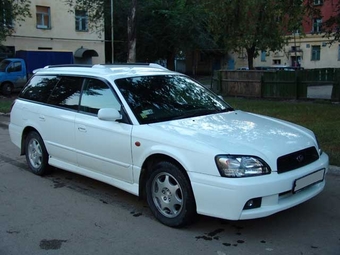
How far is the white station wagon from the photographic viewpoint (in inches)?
146

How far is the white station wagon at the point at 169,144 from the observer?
372cm

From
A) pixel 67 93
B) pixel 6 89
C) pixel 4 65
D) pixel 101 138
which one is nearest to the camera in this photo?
pixel 101 138

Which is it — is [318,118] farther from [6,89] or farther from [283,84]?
[6,89]

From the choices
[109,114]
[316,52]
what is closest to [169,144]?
[109,114]

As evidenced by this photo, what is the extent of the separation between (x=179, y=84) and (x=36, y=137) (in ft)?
7.81

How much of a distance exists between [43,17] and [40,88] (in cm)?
2826

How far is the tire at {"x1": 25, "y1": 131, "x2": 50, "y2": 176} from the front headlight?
3.20 meters

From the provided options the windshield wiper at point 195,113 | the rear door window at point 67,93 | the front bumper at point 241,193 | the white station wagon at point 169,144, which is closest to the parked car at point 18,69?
the white station wagon at point 169,144

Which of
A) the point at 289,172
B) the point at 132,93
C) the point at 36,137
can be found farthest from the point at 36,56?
the point at 289,172

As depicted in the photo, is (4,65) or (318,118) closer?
(318,118)

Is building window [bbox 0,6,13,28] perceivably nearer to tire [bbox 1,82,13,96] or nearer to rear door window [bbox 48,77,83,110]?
tire [bbox 1,82,13,96]

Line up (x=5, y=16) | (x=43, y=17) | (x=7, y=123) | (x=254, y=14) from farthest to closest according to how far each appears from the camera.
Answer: (x=43, y=17) < (x=5, y=16) < (x=254, y=14) < (x=7, y=123)

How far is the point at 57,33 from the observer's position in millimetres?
32781

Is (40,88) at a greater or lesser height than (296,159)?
greater
